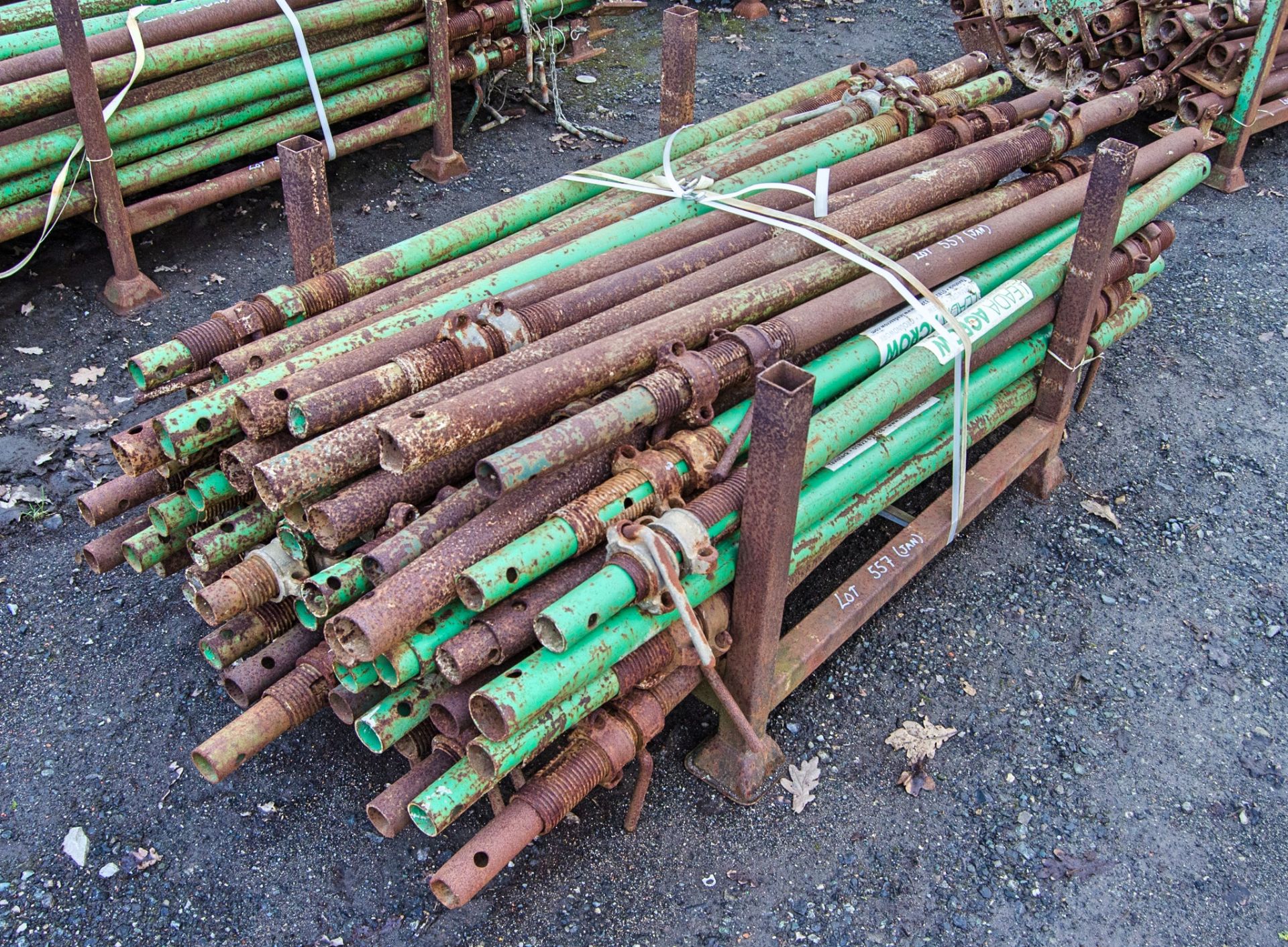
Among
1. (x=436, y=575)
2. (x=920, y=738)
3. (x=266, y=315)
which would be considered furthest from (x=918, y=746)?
(x=266, y=315)

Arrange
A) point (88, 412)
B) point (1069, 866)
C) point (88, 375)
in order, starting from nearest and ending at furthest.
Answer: point (1069, 866), point (88, 412), point (88, 375)

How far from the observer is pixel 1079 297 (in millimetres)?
4688

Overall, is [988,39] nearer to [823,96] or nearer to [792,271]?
[823,96]

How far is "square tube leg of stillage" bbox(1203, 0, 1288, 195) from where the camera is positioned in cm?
745

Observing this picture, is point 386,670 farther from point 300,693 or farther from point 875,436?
point 875,436

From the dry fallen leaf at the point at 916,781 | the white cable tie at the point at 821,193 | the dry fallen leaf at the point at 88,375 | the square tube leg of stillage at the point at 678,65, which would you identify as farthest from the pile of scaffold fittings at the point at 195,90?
the dry fallen leaf at the point at 916,781

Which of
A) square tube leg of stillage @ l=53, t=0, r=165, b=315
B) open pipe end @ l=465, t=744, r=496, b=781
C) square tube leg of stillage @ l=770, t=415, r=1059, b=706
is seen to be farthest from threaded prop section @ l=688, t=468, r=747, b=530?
square tube leg of stillage @ l=53, t=0, r=165, b=315

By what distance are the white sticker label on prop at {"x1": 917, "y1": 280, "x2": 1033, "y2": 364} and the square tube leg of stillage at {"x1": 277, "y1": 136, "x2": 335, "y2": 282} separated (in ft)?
8.56

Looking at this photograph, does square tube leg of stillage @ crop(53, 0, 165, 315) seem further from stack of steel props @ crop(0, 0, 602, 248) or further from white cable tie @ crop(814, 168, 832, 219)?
white cable tie @ crop(814, 168, 832, 219)

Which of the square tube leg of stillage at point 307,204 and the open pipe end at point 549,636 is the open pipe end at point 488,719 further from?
the square tube leg of stillage at point 307,204

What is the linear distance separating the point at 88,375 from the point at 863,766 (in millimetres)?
4956

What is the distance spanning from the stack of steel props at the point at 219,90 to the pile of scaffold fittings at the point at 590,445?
264 cm

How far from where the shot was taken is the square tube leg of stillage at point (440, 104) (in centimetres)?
730

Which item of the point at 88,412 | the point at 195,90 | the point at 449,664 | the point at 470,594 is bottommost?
the point at 88,412
